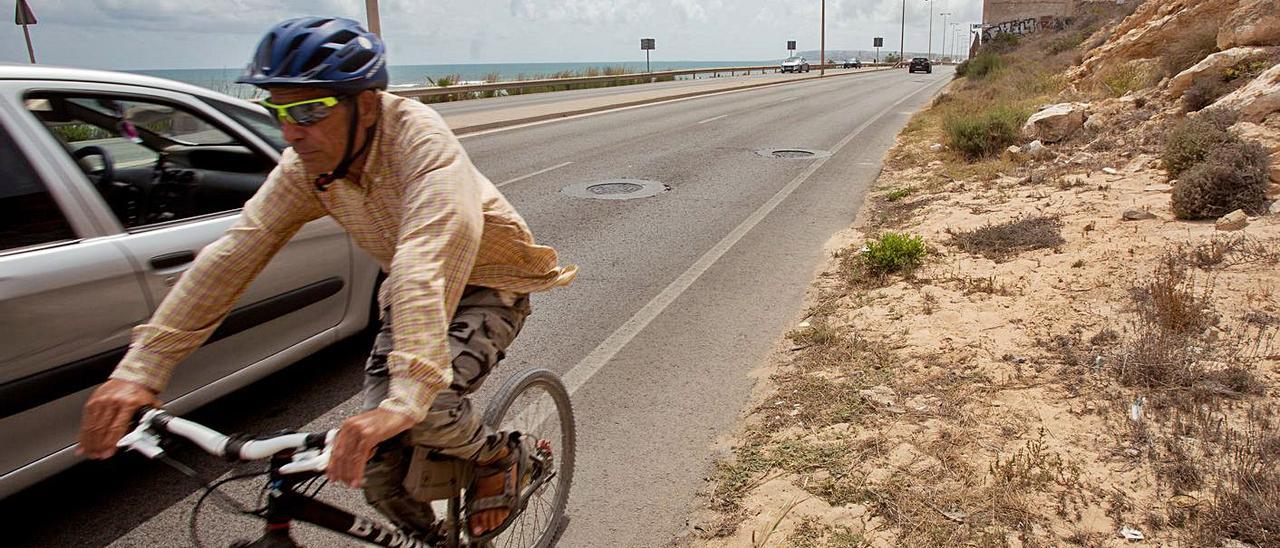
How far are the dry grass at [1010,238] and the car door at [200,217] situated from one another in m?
5.00

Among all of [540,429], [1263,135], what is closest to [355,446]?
[540,429]

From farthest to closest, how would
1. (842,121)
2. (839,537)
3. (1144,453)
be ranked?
(842,121), (1144,453), (839,537)

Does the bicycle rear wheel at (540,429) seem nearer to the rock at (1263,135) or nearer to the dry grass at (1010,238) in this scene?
the dry grass at (1010,238)

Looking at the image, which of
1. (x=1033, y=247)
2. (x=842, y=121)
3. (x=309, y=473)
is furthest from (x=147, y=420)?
(x=842, y=121)

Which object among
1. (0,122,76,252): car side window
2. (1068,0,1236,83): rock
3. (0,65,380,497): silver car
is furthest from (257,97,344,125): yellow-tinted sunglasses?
(1068,0,1236,83): rock

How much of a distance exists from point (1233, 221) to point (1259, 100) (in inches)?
187

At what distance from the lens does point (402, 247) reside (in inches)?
67.8

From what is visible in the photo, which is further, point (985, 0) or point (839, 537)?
point (985, 0)

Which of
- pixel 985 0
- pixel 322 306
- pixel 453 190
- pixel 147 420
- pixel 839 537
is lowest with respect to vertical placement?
pixel 839 537

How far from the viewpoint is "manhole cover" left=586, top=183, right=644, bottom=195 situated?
1052 cm

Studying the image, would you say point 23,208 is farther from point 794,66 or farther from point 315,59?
point 794,66

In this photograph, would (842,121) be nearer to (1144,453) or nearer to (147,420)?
(1144,453)

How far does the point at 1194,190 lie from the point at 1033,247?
5.28 feet

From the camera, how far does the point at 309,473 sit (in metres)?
1.75
